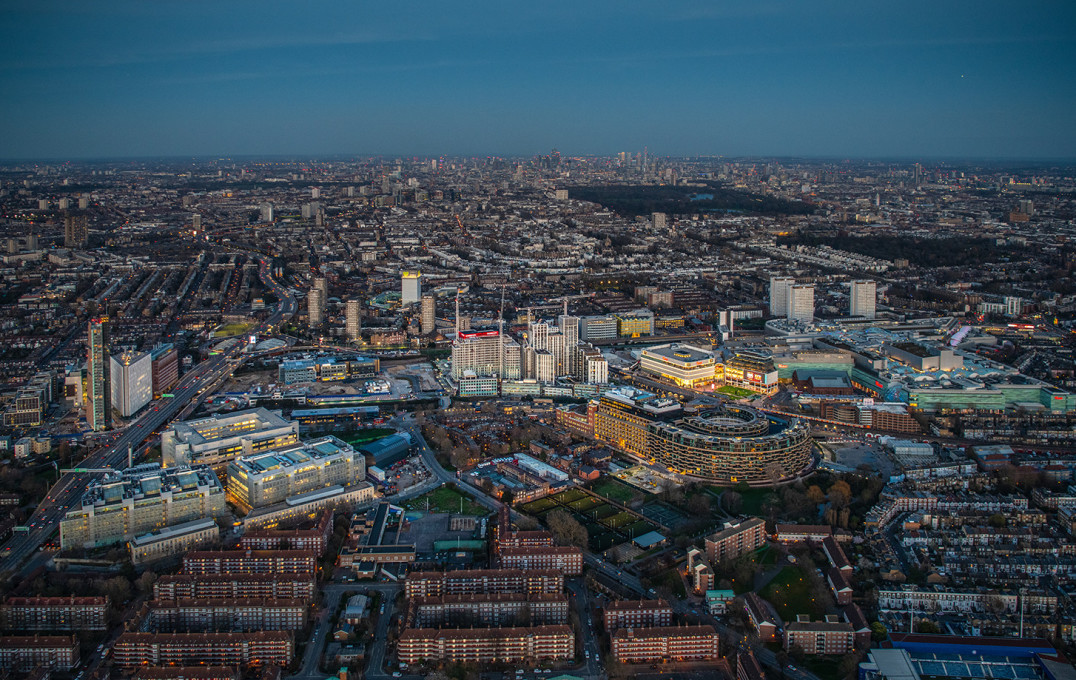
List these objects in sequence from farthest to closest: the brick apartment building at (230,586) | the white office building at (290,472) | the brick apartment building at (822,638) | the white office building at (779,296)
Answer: the white office building at (779,296) → the white office building at (290,472) → the brick apartment building at (230,586) → the brick apartment building at (822,638)

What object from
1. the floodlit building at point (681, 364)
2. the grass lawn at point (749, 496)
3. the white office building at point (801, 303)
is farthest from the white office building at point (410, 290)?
the grass lawn at point (749, 496)

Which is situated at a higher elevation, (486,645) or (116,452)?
(116,452)

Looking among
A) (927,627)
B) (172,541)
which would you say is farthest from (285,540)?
(927,627)

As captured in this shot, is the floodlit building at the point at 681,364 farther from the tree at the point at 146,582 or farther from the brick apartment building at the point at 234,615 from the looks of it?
the tree at the point at 146,582

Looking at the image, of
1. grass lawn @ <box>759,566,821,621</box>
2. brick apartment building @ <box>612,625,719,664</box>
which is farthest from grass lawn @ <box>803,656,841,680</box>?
brick apartment building @ <box>612,625,719,664</box>

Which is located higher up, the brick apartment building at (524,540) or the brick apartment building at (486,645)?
the brick apartment building at (524,540)

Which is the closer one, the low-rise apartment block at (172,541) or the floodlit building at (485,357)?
the low-rise apartment block at (172,541)

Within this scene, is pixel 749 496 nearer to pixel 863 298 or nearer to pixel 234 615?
pixel 234 615
